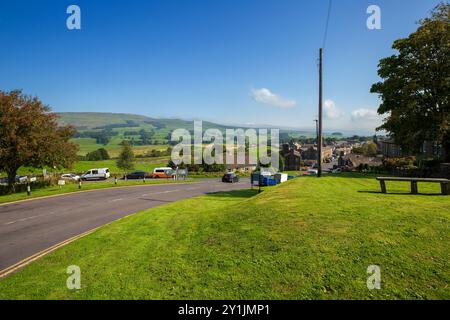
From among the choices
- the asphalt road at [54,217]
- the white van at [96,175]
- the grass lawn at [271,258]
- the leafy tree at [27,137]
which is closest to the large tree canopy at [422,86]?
the grass lawn at [271,258]

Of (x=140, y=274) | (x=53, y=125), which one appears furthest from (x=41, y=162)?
(x=140, y=274)

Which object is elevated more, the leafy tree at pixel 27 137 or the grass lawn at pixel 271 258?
the leafy tree at pixel 27 137

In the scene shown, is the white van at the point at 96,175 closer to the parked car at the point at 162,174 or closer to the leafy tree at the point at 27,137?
the parked car at the point at 162,174

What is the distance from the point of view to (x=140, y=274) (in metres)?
7.53

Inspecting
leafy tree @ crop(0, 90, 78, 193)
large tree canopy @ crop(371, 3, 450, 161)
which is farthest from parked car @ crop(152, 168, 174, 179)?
large tree canopy @ crop(371, 3, 450, 161)

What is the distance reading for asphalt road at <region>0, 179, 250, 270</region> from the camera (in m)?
11.4

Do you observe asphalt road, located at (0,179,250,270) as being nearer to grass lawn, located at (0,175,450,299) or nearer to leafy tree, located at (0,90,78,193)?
grass lawn, located at (0,175,450,299)

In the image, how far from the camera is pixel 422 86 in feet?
87.4

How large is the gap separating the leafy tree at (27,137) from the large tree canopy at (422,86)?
1344 inches

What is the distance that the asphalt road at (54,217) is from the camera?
37.4ft

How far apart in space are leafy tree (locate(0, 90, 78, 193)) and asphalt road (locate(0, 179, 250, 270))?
6.92 m

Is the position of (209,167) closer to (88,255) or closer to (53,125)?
(53,125)
